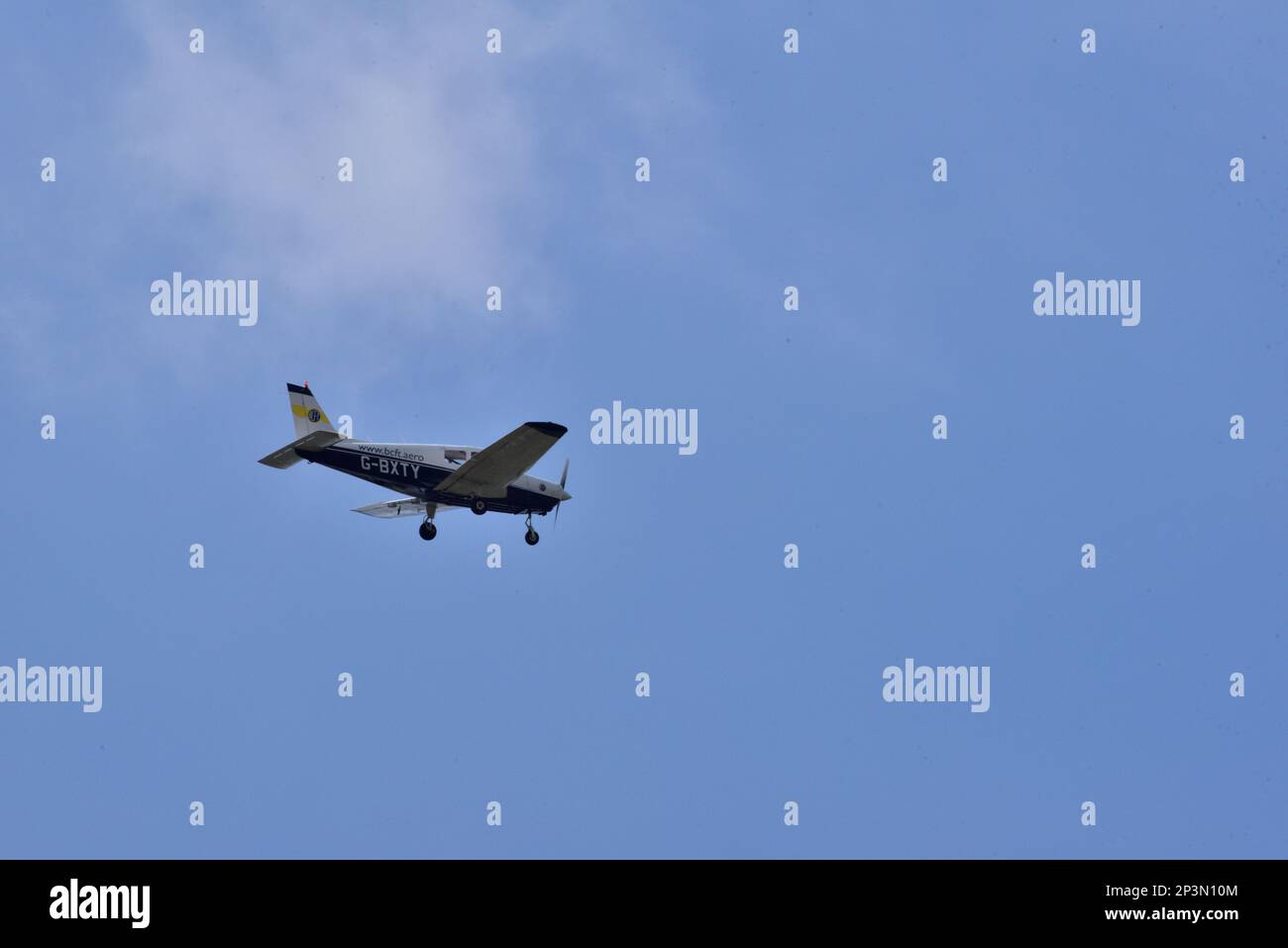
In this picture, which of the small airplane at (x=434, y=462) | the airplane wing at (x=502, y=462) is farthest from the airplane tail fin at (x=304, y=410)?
the airplane wing at (x=502, y=462)

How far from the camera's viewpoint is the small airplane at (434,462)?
62.2m

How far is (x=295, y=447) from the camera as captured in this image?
204 feet

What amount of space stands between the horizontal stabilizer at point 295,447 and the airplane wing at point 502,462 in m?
4.05

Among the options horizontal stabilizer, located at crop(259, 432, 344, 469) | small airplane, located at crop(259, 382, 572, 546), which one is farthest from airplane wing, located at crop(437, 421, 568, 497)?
horizontal stabilizer, located at crop(259, 432, 344, 469)

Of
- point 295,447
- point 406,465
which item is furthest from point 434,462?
point 295,447

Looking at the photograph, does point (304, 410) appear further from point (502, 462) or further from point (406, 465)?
point (502, 462)

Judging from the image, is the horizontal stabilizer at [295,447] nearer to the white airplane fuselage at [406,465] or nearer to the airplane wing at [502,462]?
the white airplane fuselage at [406,465]

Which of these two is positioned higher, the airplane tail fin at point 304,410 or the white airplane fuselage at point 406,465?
the airplane tail fin at point 304,410

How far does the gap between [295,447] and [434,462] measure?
4.54m

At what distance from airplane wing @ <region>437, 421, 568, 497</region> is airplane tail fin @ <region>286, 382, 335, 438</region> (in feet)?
14.8

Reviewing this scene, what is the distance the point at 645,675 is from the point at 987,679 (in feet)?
40.6

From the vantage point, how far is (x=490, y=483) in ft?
212

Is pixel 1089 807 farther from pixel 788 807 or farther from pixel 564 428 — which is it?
pixel 564 428
